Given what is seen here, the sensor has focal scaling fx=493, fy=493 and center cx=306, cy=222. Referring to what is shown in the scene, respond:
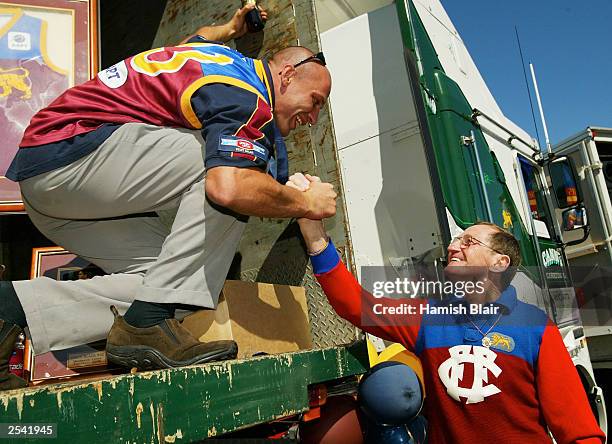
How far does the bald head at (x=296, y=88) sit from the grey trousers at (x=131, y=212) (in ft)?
1.50

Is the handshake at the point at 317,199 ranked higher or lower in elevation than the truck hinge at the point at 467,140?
lower

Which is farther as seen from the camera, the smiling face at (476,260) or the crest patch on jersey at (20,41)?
the crest patch on jersey at (20,41)

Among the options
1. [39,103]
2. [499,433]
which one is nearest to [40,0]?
[39,103]

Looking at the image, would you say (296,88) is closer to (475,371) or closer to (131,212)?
(131,212)

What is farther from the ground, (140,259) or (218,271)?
(140,259)

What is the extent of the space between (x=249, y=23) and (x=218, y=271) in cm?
151

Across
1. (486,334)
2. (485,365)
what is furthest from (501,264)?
(485,365)

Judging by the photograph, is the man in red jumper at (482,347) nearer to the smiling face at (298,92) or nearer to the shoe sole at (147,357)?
the smiling face at (298,92)

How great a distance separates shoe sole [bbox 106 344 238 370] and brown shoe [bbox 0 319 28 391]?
222 millimetres

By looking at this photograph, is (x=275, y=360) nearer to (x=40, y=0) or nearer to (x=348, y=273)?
(x=348, y=273)

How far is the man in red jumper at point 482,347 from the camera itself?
1752 mm

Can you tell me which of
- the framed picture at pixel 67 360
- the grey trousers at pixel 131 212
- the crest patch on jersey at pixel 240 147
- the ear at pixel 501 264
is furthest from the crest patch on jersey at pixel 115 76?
the ear at pixel 501 264

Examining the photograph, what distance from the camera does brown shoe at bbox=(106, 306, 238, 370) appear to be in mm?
1277

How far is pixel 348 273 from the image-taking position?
201 centimetres
